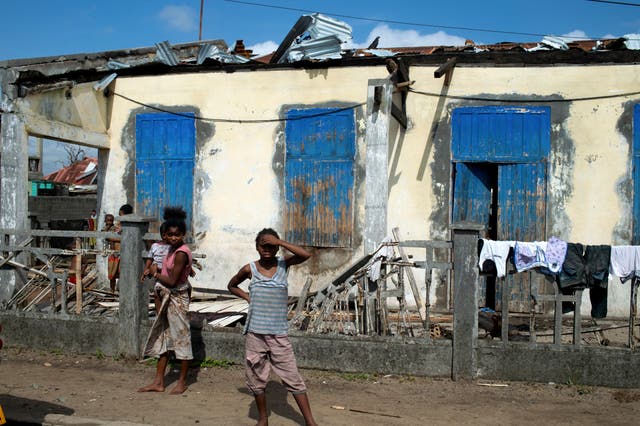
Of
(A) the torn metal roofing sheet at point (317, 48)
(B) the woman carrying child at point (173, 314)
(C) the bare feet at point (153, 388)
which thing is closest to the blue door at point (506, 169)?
(A) the torn metal roofing sheet at point (317, 48)

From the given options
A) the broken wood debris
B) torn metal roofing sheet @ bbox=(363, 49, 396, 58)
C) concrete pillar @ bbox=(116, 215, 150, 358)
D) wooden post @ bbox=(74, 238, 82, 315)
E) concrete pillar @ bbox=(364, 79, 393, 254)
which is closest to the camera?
the broken wood debris

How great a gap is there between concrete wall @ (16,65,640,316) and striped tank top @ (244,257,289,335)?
16.1ft

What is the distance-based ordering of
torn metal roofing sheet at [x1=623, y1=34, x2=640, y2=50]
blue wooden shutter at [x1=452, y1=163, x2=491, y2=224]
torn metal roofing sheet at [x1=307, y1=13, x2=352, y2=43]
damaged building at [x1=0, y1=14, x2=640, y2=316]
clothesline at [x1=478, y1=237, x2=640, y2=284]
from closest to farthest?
clothesline at [x1=478, y1=237, x2=640, y2=284]
torn metal roofing sheet at [x1=623, y1=34, x2=640, y2=50]
damaged building at [x1=0, y1=14, x2=640, y2=316]
blue wooden shutter at [x1=452, y1=163, x2=491, y2=224]
torn metal roofing sheet at [x1=307, y1=13, x2=352, y2=43]

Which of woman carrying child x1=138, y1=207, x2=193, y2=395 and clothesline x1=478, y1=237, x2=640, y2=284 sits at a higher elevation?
clothesline x1=478, y1=237, x2=640, y2=284

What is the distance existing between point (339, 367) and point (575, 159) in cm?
506

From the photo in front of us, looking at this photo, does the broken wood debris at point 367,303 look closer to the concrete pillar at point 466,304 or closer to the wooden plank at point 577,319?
the concrete pillar at point 466,304

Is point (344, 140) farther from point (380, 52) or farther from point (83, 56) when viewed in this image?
point (83, 56)

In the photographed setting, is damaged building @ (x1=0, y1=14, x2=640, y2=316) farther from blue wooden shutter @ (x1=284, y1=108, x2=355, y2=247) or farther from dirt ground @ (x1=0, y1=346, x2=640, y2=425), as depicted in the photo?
dirt ground @ (x1=0, y1=346, x2=640, y2=425)

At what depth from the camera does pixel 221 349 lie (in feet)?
20.5

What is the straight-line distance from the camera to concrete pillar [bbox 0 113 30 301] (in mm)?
8875

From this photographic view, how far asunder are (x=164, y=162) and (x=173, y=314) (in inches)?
205

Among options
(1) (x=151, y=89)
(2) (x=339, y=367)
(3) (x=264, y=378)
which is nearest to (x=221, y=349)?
(2) (x=339, y=367)

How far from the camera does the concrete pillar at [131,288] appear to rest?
6371 millimetres

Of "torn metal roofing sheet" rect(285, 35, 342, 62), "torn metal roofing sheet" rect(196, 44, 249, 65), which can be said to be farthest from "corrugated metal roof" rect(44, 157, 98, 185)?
"torn metal roofing sheet" rect(285, 35, 342, 62)
